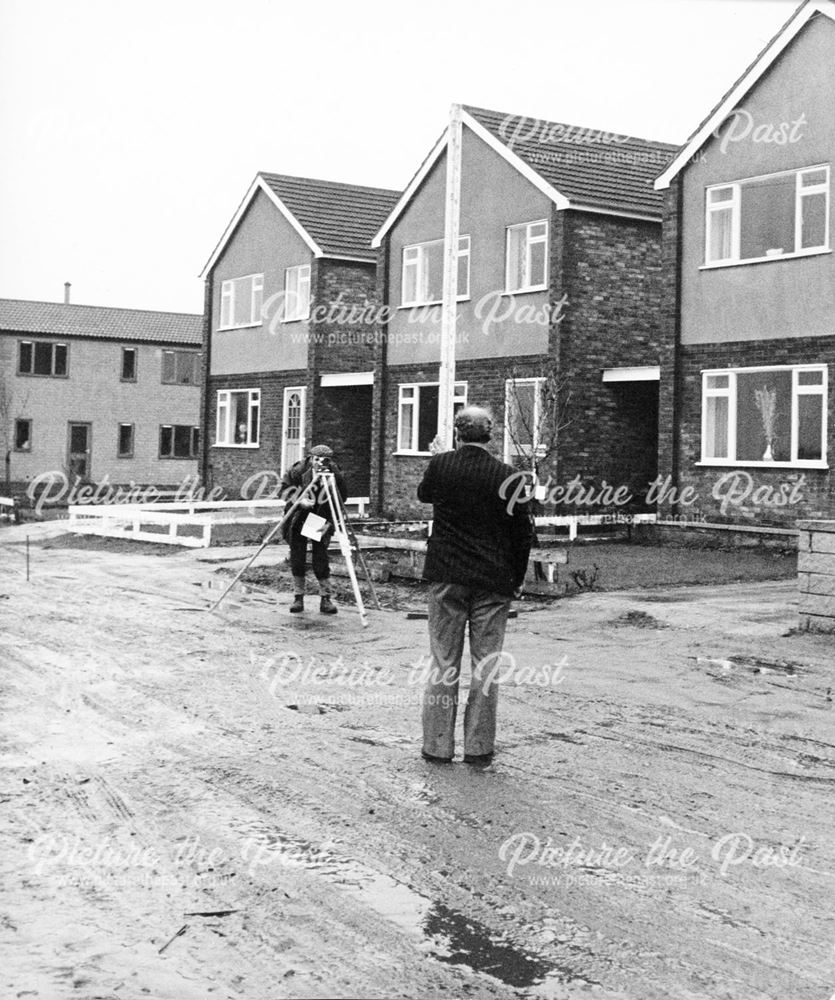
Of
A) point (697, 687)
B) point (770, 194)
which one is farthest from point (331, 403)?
point (697, 687)

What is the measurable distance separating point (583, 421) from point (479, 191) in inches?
222

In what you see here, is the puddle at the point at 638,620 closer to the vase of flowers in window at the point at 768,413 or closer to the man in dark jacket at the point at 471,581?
the man in dark jacket at the point at 471,581

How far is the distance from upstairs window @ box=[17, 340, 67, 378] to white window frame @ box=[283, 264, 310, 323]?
67.0 feet

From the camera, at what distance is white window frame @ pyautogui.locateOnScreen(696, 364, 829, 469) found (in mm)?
21453

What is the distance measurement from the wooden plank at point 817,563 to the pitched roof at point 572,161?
14247 mm

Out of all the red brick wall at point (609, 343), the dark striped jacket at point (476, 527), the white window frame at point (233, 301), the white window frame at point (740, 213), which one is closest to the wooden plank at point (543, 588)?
the dark striped jacket at point (476, 527)

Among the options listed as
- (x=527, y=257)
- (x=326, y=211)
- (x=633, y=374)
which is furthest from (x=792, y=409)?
(x=326, y=211)

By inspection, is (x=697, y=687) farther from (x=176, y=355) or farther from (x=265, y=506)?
(x=176, y=355)

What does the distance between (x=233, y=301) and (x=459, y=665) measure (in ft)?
101

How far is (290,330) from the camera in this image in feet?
115

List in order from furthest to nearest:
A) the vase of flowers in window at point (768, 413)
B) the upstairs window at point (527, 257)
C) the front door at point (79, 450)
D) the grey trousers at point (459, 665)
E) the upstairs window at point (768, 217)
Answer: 1. the front door at point (79, 450)
2. the upstairs window at point (527, 257)
3. the vase of flowers in window at point (768, 413)
4. the upstairs window at point (768, 217)
5. the grey trousers at point (459, 665)

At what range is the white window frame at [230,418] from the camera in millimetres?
36619

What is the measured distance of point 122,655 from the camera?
12.1 meters

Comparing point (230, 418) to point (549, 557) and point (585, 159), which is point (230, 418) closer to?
point (585, 159)
